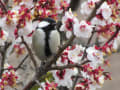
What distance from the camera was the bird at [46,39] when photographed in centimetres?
181

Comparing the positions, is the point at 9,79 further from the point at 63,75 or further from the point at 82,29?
the point at 82,29

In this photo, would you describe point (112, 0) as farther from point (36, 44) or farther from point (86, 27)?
point (36, 44)

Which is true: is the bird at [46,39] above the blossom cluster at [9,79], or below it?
above

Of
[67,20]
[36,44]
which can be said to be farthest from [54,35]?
[67,20]

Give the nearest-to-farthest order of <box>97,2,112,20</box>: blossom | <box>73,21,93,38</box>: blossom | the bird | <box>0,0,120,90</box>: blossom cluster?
<box>0,0,120,90</box>: blossom cluster < <box>73,21,93,38</box>: blossom < <box>97,2,112,20</box>: blossom < the bird

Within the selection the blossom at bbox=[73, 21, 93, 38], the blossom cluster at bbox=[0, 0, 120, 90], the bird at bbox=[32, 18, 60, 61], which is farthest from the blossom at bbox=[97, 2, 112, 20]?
the bird at bbox=[32, 18, 60, 61]

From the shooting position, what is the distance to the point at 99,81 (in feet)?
5.00

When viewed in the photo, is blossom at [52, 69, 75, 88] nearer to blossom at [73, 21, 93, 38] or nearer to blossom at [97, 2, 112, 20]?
blossom at [73, 21, 93, 38]

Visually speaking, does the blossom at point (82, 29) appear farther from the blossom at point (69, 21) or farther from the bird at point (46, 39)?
the bird at point (46, 39)

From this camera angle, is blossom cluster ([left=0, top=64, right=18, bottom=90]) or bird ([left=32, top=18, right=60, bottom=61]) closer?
blossom cluster ([left=0, top=64, right=18, bottom=90])

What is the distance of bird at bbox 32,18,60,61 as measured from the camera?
1809 mm

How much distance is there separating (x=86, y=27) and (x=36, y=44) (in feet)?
1.72

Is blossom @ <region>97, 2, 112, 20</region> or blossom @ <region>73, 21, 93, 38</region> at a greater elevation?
blossom @ <region>97, 2, 112, 20</region>

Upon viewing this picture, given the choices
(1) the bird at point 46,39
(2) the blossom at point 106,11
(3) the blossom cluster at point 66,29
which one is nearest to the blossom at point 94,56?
(3) the blossom cluster at point 66,29
